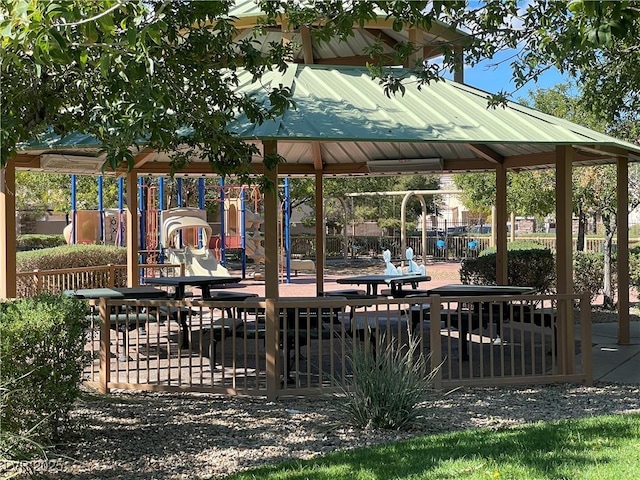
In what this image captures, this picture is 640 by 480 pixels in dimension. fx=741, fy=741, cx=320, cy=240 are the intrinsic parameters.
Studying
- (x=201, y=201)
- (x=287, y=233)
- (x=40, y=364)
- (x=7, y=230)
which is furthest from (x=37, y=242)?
(x=40, y=364)

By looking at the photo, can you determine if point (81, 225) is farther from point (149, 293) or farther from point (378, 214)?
point (378, 214)

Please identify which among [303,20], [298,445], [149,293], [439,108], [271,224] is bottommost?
[298,445]

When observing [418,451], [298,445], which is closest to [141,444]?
[298,445]

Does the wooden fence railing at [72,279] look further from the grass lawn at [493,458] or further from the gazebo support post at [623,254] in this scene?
the gazebo support post at [623,254]

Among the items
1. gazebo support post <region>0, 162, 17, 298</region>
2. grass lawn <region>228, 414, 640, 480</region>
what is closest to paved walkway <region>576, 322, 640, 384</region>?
grass lawn <region>228, 414, 640, 480</region>

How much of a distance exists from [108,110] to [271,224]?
2961mm

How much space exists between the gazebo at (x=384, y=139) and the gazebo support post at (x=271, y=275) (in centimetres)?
2

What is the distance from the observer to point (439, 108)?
404 inches

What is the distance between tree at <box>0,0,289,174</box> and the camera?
466cm

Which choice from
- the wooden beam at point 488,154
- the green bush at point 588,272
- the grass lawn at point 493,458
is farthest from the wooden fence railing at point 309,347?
the green bush at point 588,272

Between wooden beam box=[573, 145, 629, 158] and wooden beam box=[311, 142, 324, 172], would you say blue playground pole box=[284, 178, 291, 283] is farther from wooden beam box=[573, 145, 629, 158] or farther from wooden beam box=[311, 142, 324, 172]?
wooden beam box=[573, 145, 629, 158]

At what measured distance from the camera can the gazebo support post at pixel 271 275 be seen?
26.6 feet

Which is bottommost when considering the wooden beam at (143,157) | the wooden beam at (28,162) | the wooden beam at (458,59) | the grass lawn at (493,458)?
the grass lawn at (493,458)

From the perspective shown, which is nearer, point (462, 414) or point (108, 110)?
point (108, 110)
